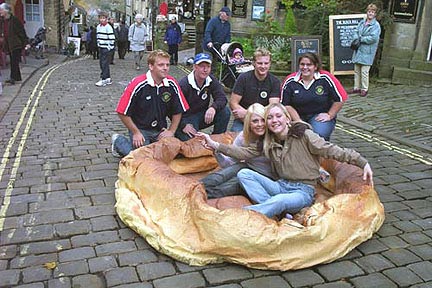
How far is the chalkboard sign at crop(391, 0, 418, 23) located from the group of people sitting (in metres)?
7.37

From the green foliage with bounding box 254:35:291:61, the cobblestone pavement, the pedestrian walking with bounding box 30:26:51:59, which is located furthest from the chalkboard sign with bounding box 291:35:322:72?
the pedestrian walking with bounding box 30:26:51:59

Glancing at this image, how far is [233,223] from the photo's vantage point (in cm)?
371

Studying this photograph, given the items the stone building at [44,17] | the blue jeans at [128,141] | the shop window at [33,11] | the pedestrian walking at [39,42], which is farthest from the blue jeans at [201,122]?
the shop window at [33,11]

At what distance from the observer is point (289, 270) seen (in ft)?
12.3

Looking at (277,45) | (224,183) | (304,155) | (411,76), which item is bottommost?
(224,183)

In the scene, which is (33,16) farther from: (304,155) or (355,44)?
(304,155)

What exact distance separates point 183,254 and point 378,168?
3535 mm

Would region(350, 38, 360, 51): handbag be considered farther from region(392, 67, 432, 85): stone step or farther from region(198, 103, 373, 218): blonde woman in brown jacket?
region(198, 103, 373, 218): blonde woman in brown jacket

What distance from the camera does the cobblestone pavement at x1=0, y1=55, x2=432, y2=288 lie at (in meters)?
3.65

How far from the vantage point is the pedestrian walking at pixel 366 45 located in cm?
1064

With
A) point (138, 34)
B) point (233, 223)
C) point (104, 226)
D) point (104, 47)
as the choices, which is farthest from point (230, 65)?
point (233, 223)

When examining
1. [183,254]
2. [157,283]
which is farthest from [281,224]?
[157,283]

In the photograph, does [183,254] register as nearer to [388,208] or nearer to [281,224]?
[281,224]

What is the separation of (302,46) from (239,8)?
717cm
